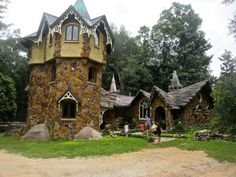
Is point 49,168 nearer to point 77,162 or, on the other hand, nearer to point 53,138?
point 77,162

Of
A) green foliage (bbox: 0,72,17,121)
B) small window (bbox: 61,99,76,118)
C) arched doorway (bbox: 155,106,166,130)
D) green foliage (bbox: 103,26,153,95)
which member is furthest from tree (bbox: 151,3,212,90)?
small window (bbox: 61,99,76,118)

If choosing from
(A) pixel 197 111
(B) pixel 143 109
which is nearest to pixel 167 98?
(A) pixel 197 111

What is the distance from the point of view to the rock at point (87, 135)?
2521 centimetres

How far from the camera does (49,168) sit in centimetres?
1409

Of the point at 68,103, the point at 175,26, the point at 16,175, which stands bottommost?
the point at 16,175

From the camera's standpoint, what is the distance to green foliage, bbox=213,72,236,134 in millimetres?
21603

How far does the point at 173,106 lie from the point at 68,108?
12.2 metres

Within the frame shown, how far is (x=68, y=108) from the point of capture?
27.2 meters

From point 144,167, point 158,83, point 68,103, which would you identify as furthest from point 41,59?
point 158,83

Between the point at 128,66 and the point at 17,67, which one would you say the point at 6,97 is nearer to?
the point at 17,67

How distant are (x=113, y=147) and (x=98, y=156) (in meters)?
2.74

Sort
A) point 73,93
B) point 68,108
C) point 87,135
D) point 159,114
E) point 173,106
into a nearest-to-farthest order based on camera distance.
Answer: point 87,135
point 73,93
point 68,108
point 173,106
point 159,114

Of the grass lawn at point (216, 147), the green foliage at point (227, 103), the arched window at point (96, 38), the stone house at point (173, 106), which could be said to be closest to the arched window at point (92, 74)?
the arched window at point (96, 38)

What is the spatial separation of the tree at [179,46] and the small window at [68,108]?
35094 mm
